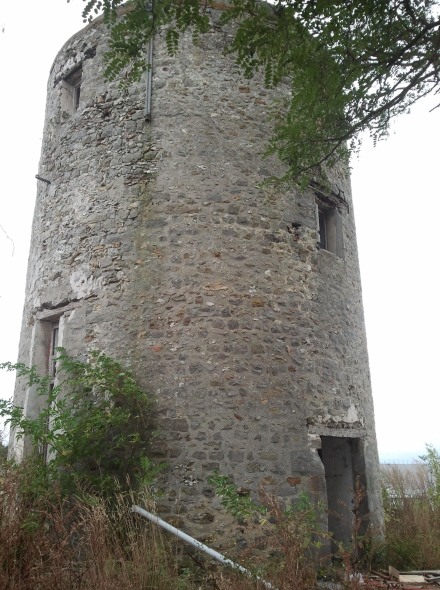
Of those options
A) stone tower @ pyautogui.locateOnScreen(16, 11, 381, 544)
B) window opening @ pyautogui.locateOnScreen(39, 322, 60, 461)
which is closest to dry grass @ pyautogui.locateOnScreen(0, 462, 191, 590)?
stone tower @ pyautogui.locateOnScreen(16, 11, 381, 544)

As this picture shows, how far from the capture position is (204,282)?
6941 mm

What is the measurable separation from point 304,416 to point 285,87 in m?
4.88

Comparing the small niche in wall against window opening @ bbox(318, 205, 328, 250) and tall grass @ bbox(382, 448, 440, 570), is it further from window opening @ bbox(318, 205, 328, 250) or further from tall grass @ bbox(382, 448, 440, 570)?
tall grass @ bbox(382, 448, 440, 570)

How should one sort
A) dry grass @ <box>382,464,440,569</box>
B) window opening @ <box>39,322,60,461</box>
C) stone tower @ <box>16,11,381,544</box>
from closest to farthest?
stone tower @ <box>16,11,381,544</box>
dry grass @ <box>382,464,440,569</box>
window opening @ <box>39,322,60,461</box>

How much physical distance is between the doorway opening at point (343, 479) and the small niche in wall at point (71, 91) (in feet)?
21.4

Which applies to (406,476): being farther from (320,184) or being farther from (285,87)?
(285,87)

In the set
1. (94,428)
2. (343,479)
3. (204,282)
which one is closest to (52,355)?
(94,428)

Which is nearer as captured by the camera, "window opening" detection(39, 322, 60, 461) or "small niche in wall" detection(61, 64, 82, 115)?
"window opening" detection(39, 322, 60, 461)

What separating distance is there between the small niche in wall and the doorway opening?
6.53 m

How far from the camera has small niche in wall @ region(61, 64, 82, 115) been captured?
29.2 feet

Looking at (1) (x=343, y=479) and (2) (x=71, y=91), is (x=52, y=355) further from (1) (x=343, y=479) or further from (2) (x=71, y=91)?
(1) (x=343, y=479)

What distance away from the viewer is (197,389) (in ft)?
21.4

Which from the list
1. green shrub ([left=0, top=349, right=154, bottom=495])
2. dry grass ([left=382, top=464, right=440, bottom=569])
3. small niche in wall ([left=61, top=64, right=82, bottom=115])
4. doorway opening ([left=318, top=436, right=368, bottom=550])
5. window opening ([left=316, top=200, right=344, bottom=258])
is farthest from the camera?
small niche in wall ([left=61, top=64, right=82, bottom=115])

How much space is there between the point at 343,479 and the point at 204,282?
360 centimetres
